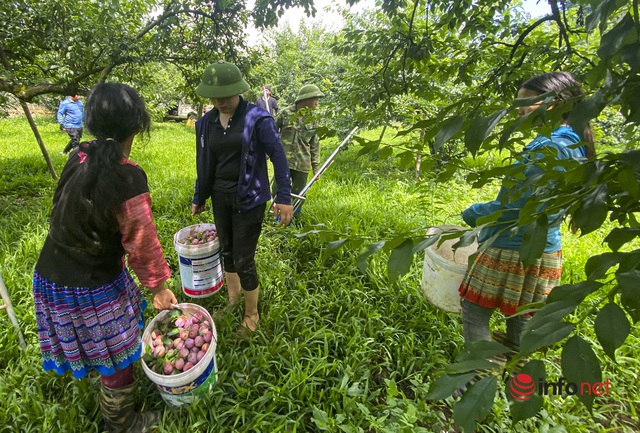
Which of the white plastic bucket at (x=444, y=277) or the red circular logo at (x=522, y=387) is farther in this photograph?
the white plastic bucket at (x=444, y=277)

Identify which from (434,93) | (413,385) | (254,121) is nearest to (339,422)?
(413,385)

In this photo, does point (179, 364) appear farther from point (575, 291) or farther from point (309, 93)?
point (309, 93)

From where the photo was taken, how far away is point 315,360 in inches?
86.2

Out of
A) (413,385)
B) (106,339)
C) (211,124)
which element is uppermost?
(211,124)

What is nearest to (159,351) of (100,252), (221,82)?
(100,252)

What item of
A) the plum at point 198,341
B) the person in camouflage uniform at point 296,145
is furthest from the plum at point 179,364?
the person in camouflage uniform at point 296,145

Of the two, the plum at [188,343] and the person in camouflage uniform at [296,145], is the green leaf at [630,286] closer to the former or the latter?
the plum at [188,343]

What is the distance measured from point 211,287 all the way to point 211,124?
126 cm

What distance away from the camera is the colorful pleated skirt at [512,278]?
1646mm

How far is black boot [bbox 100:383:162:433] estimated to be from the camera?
5.47 ft

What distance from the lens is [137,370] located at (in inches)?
82.0

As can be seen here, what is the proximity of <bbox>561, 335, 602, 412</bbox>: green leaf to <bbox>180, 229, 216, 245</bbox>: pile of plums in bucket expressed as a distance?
2.42 m

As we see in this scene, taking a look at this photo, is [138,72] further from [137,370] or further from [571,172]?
Result: [571,172]

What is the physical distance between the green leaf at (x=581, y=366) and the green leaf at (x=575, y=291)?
0.17 ft
